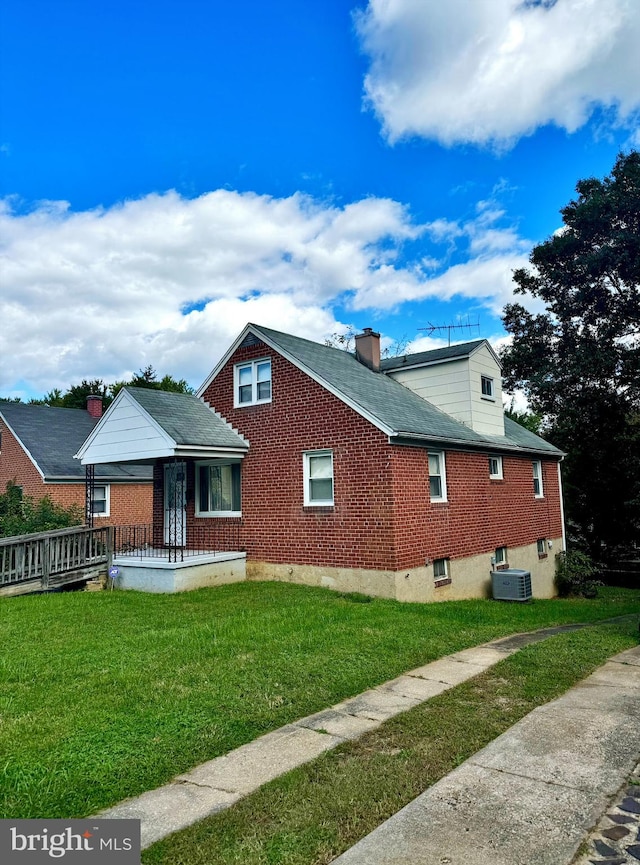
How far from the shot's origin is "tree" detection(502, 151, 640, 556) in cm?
2598

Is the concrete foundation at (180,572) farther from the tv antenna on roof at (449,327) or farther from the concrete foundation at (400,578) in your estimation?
the tv antenna on roof at (449,327)

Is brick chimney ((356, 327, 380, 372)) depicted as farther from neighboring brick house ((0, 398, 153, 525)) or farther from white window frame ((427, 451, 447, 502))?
neighboring brick house ((0, 398, 153, 525))

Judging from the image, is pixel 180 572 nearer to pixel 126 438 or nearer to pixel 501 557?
pixel 126 438

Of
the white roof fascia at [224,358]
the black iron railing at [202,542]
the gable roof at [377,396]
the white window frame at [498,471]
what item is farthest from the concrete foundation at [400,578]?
the white roof fascia at [224,358]

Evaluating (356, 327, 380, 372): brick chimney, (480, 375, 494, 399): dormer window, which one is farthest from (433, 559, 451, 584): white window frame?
(356, 327, 380, 372): brick chimney

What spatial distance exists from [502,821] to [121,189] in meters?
18.7

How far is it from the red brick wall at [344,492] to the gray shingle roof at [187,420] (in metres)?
0.40

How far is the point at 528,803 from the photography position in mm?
3754

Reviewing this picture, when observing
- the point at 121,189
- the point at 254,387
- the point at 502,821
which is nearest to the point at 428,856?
the point at 502,821

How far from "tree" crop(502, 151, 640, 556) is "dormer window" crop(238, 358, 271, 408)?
1646cm

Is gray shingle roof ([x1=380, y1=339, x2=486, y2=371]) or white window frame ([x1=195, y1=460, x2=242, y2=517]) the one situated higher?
gray shingle roof ([x1=380, y1=339, x2=486, y2=371])

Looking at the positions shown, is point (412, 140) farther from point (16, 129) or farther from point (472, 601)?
point (472, 601)

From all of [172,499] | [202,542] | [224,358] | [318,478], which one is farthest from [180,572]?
[224,358]

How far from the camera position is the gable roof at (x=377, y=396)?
44.4 feet
